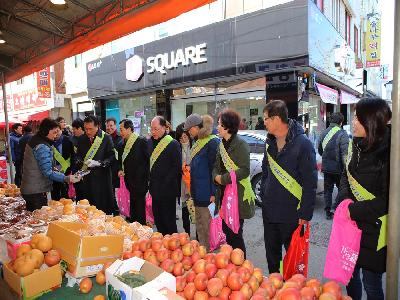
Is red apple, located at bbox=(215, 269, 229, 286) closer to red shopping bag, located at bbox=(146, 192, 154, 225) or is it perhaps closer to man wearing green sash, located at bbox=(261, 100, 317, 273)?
man wearing green sash, located at bbox=(261, 100, 317, 273)

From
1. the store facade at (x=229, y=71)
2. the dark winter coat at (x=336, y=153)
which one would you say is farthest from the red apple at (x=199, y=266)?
the store facade at (x=229, y=71)

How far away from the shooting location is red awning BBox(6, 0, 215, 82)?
13.4ft

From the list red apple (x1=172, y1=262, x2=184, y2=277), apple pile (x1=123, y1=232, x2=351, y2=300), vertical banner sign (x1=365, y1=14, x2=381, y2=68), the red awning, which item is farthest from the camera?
vertical banner sign (x1=365, y1=14, x2=381, y2=68)

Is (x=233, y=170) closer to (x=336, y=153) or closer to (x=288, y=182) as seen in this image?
(x=288, y=182)

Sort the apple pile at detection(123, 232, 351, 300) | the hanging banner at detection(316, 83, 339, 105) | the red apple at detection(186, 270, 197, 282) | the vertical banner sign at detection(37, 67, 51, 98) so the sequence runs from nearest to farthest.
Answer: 1. the apple pile at detection(123, 232, 351, 300)
2. the red apple at detection(186, 270, 197, 282)
3. the hanging banner at detection(316, 83, 339, 105)
4. the vertical banner sign at detection(37, 67, 51, 98)

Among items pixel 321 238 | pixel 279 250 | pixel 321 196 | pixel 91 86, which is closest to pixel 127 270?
pixel 279 250

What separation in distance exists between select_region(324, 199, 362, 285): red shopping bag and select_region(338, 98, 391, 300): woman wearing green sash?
5 centimetres

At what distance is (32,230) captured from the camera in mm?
2881

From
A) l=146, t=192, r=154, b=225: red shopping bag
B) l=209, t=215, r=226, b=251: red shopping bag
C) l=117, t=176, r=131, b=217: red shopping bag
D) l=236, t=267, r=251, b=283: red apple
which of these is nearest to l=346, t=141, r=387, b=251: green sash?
l=236, t=267, r=251, b=283: red apple

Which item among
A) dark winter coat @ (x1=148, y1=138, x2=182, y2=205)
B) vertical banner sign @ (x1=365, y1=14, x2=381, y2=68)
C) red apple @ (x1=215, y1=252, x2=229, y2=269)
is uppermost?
vertical banner sign @ (x1=365, y1=14, x2=381, y2=68)

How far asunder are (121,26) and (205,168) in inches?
102

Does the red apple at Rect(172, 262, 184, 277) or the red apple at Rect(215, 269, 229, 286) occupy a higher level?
the red apple at Rect(215, 269, 229, 286)

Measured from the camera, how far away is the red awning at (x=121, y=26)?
4.08 meters

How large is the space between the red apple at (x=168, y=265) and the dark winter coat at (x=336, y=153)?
4.84 m
